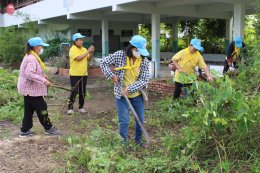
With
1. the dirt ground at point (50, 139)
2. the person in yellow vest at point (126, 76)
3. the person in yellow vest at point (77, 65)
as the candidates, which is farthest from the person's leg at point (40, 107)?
the person in yellow vest at point (126, 76)

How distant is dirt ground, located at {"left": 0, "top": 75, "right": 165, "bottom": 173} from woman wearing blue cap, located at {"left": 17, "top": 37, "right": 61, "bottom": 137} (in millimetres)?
278

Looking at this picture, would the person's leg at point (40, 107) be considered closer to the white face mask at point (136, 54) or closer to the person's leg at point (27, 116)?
the person's leg at point (27, 116)

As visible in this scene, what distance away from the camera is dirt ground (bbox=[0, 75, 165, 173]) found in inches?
169

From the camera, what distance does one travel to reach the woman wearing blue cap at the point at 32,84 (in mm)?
5191

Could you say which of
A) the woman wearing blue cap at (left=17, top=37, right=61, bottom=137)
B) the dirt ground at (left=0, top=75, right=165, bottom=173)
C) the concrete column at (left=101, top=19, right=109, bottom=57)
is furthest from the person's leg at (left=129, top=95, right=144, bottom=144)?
the concrete column at (left=101, top=19, right=109, bottom=57)

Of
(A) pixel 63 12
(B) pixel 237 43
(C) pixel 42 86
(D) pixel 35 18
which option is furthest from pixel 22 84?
(D) pixel 35 18

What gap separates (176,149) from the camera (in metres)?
3.62

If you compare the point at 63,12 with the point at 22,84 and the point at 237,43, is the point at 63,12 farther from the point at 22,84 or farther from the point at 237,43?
the point at 22,84

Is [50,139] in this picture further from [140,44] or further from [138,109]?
[140,44]

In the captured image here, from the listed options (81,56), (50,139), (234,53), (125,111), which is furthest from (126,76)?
(234,53)

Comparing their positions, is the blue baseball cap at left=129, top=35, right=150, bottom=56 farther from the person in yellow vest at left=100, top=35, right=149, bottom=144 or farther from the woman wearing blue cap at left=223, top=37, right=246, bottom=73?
the woman wearing blue cap at left=223, top=37, right=246, bottom=73

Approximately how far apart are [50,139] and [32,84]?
0.86 metres

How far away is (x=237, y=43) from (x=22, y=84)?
5.08 meters

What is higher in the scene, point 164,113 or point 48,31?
point 48,31
